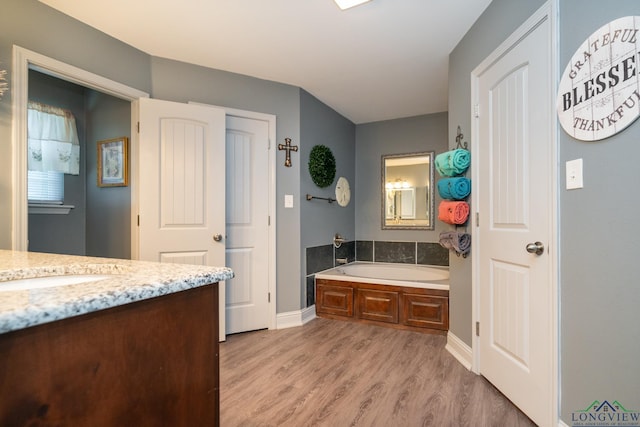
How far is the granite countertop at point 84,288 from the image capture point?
495 millimetres

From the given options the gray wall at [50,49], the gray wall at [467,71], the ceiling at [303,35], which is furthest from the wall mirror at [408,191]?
A: the gray wall at [50,49]

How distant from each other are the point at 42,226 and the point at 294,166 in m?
2.48

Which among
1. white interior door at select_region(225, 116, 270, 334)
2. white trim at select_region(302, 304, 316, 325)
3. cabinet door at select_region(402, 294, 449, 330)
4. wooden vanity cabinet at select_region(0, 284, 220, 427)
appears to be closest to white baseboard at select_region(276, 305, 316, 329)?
white trim at select_region(302, 304, 316, 325)

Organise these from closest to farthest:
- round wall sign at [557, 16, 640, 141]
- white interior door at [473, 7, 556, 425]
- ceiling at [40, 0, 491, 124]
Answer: round wall sign at [557, 16, 640, 141]
white interior door at [473, 7, 556, 425]
ceiling at [40, 0, 491, 124]

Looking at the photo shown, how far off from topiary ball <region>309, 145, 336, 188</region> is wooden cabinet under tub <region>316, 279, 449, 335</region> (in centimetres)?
110

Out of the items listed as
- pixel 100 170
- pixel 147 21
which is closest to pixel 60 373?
pixel 147 21

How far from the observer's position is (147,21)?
7.03 feet

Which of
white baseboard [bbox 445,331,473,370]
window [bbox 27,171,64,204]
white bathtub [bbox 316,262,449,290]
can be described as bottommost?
white baseboard [bbox 445,331,473,370]

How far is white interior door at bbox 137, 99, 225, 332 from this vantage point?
2.45 m

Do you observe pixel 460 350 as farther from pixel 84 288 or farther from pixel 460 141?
pixel 84 288

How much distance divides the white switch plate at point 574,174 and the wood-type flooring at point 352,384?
121 centimetres

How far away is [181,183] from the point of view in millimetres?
2564

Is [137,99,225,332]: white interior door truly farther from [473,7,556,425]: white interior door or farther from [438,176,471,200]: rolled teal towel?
[473,7,556,425]: white interior door

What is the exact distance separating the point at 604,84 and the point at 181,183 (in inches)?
102
